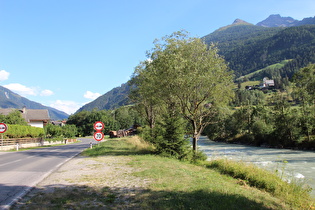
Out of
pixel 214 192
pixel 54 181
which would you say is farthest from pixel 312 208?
pixel 54 181

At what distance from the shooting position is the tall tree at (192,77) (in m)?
18.3

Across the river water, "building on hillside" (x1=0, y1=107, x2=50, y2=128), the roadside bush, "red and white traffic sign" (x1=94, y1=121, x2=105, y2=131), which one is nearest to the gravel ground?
the river water

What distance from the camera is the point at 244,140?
59656mm

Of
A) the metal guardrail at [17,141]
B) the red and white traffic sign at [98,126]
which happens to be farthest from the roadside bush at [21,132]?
the red and white traffic sign at [98,126]

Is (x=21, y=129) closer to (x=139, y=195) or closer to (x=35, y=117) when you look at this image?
(x=35, y=117)

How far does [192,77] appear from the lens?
17891 millimetres

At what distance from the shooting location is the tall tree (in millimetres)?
18281

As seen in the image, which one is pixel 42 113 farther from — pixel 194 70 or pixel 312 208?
pixel 312 208

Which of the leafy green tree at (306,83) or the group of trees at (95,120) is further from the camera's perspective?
the group of trees at (95,120)

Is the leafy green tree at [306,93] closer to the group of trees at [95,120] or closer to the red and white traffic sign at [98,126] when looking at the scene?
the red and white traffic sign at [98,126]

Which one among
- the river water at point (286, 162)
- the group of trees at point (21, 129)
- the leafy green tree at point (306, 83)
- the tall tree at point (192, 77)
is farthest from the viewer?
the leafy green tree at point (306, 83)

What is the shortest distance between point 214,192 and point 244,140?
56110 mm

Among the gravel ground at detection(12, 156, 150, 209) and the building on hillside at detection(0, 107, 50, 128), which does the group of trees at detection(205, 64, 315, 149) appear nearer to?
the gravel ground at detection(12, 156, 150, 209)

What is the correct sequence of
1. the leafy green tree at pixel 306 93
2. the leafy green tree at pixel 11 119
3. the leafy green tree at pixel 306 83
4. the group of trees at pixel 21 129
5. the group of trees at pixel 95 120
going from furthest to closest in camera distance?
the group of trees at pixel 95 120, the leafy green tree at pixel 11 119, the leafy green tree at pixel 306 93, the leafy green tree at pixel 306 83, the group of trees at pixel 21 129
